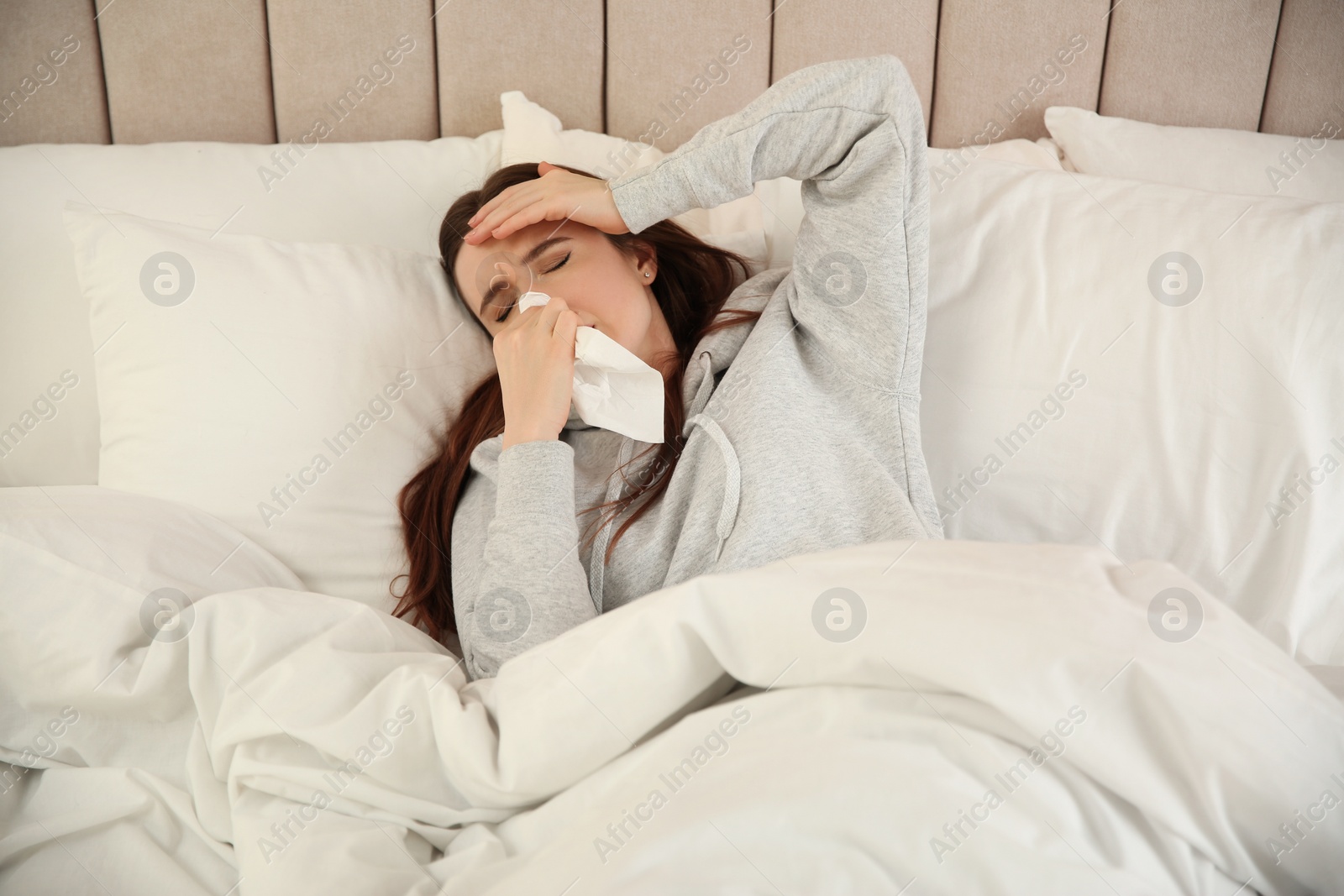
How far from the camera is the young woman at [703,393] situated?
0.91m

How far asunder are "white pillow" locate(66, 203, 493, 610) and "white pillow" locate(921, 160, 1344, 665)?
2.25ft

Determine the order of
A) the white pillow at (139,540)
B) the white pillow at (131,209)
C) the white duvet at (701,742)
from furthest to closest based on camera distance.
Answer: the white pillow at (131,209)
the white pillow at (139,540)
the white duvet at (701,742)

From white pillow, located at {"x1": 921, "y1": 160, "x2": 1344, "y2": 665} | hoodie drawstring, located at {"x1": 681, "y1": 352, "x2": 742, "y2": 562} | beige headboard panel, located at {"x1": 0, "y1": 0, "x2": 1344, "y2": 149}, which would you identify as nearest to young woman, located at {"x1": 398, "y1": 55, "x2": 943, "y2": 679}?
hoodie drawstring, located at {"x1": 681, "y1": 352, "x2": 742, "y2": 562}

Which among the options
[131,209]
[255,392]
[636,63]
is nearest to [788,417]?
[255,392]

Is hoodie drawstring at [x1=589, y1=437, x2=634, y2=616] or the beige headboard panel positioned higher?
the beige headboard panel

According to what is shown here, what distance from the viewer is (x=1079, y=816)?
1.73 ft

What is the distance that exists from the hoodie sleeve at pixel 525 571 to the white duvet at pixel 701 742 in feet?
0.35

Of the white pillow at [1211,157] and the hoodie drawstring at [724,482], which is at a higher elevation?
the white pillow at [1211,157]

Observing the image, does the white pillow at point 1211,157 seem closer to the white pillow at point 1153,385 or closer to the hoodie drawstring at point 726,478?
the white pillow at point 1153,385

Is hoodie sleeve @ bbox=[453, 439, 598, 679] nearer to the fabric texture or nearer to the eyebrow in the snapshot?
the fabric texture

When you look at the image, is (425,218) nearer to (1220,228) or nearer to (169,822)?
(169,822)

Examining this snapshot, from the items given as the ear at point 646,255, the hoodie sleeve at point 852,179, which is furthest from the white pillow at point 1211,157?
the ear at point 646,255

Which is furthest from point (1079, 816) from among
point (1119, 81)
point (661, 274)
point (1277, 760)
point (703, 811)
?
point (1119, 81)

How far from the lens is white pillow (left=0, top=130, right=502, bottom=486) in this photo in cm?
107
